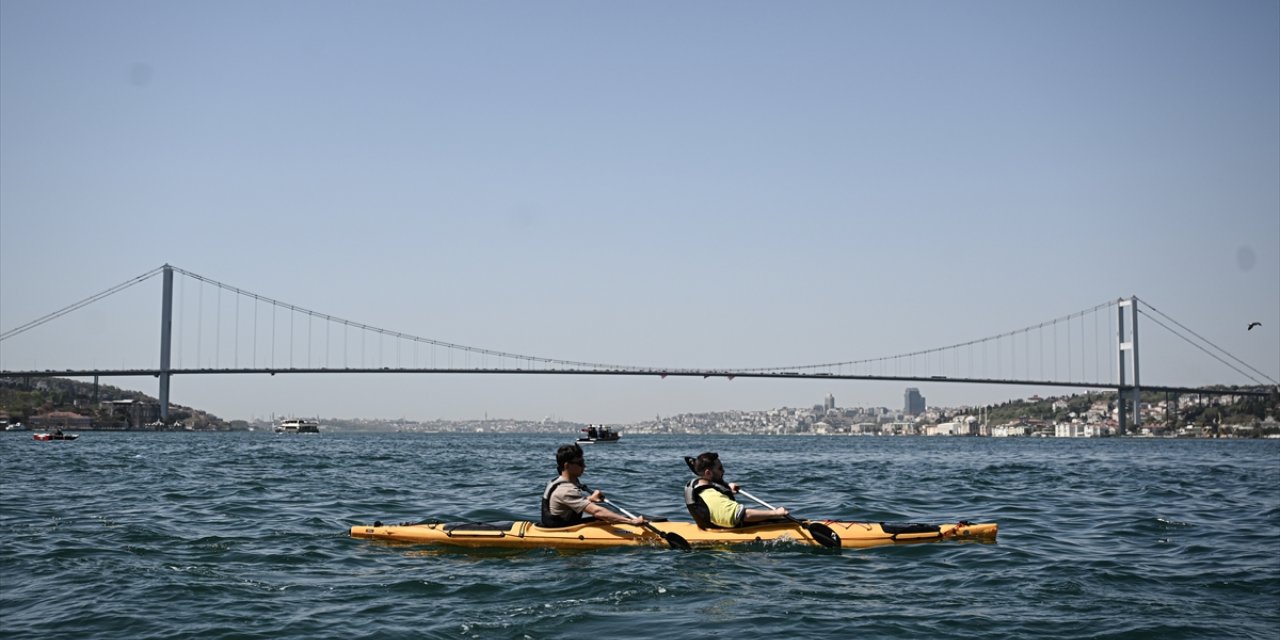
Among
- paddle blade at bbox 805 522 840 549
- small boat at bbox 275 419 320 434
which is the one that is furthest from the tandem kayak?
small boat at bbox 275 419 320 434

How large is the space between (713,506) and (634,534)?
0.92 metres

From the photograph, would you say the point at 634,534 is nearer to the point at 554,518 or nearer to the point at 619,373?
the point at 554,518

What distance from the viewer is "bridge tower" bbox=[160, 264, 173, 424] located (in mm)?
79438

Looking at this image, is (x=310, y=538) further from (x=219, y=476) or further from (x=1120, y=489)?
(x=1120, y=489)

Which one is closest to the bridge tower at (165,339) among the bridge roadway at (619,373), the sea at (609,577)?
the bridge roadway at (619,373)

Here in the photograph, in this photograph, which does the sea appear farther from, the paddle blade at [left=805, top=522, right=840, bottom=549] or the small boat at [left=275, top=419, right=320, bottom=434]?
the small boat at [left=275, top=419, right=320, bottom=434]

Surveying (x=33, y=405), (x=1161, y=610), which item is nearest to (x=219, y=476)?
(x=1161, y=610)

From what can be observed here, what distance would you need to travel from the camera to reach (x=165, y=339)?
82125mm

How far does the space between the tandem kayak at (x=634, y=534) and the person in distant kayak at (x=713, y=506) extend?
0.10 metres

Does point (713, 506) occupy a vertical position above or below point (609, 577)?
above

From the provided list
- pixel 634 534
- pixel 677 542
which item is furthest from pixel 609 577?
pixel 634 534

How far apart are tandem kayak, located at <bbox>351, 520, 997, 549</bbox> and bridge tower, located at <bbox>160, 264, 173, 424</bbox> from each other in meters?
74.5

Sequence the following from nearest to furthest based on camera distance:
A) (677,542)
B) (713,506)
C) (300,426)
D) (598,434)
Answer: (677,542) → (713,506) → (598,434) → (300,426)

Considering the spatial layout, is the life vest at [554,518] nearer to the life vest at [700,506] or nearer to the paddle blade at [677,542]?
the paddle blade at [677,542]
